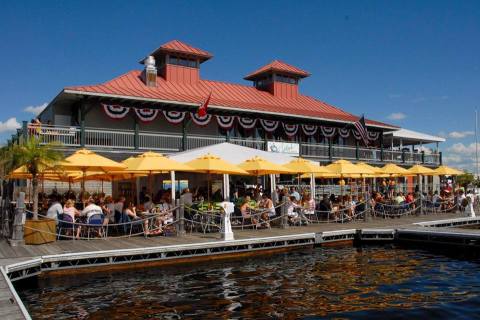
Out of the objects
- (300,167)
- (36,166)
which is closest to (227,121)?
(300,167)

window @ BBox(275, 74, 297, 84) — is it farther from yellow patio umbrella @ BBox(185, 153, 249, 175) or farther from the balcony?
yellow patio umbrella @ BBox(185, 153, 249, 175)

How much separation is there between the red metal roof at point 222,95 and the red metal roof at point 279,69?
147 cm

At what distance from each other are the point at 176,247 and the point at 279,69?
2318 centimetres

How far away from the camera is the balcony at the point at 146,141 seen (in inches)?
801

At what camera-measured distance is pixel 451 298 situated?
9156mm

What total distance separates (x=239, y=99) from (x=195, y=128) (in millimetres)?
4544

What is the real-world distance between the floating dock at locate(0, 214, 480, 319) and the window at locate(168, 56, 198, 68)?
1580 centimetres

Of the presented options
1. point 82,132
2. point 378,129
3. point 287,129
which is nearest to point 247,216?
point 82,132

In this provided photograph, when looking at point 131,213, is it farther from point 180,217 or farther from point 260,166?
point 260,166

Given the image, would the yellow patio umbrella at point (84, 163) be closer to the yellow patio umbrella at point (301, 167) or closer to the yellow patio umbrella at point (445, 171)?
the yellow patio umbrella at point (301, 167)

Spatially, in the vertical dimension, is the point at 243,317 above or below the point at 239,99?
below

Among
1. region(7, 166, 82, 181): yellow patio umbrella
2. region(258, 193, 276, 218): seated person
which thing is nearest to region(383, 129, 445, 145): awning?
region(258, 193, 276, 218): seated person

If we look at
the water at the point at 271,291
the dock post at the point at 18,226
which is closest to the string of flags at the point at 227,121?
the dock post at the point at 18,226

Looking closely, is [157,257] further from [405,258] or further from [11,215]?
[405,258]
